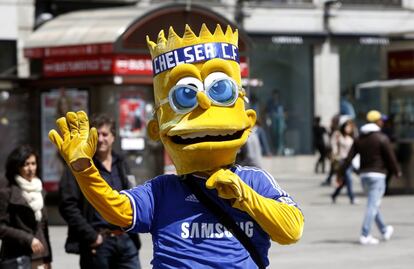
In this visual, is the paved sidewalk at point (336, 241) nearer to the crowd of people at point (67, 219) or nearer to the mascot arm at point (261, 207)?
the crowd of people at point (67, 219)

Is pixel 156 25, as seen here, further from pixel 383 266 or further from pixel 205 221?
pixel 205 221

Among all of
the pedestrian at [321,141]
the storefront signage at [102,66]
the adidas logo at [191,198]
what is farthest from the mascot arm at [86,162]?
the pedestrian at [321,141]

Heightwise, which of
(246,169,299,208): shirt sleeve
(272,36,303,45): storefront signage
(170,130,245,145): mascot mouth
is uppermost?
(272,36,303,45): storefront signage

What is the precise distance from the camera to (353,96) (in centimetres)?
3331

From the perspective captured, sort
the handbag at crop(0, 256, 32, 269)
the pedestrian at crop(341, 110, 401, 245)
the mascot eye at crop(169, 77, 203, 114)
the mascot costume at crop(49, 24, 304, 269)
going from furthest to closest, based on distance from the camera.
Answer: the pedestrian at crop(341, 110, 401, 245) < the handbag at crop(0, 256, 32, 269) < the mascot eye at crop(169, 77, 203, 114) < the mascot costume at crop(49, 24, 304, 269)

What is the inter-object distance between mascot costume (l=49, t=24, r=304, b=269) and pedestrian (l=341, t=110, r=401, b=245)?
9.49m

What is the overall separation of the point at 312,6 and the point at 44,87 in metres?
16.6

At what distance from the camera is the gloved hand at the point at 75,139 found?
512 centimetres

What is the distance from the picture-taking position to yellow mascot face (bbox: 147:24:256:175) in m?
5.36

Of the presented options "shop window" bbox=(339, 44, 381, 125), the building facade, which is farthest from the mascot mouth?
"shop window" bbox=(339, 44, 381, 125)

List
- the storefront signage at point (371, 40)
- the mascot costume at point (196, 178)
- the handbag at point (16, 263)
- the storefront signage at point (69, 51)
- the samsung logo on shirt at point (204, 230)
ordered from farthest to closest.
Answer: the storefront signage at point (371, 40)
the storefront signage at point (69, 51)
the handbag at point (16, 263)
the samsung logo on shirt at point (204, 230)
the mascot costume at point (196, 178)

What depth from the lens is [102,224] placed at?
8.41 m

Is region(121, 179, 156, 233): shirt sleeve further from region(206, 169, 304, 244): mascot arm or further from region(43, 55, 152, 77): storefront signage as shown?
region(43, 55, 152, 77): storefront signage

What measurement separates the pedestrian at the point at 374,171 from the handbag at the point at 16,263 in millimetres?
7359
